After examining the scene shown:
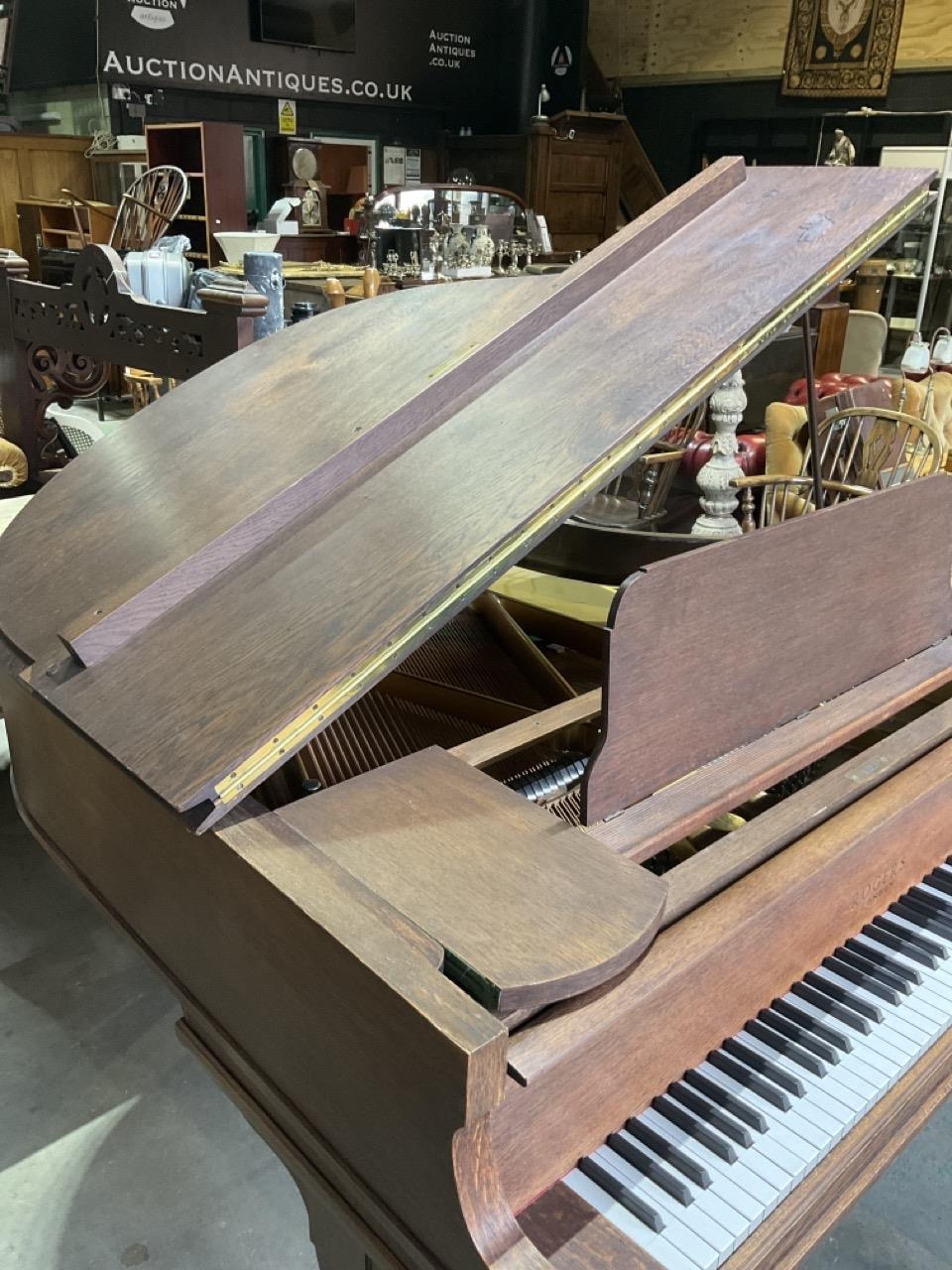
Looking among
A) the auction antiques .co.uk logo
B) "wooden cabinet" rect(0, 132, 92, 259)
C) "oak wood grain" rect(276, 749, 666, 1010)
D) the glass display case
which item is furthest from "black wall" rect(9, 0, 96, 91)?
"oak wood grain" rect(276, 749, 666, 1010)

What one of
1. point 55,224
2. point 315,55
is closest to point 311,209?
point 315,55

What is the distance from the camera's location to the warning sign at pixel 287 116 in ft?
30.0

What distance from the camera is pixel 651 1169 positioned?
93 centimetres

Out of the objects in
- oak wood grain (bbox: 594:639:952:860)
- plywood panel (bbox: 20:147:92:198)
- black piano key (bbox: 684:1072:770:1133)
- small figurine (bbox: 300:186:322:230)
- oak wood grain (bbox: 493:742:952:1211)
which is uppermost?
plywood panel (bbox: 20:147:92:198)

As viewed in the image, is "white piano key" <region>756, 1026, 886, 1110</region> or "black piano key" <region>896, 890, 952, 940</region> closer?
"white piano key" <region>756, 1026, 886, 1110</region>

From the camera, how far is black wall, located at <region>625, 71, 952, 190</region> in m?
8.22

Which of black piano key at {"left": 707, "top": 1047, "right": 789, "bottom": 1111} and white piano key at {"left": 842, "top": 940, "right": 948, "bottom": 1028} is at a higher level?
black piano key at {"left": 707, "top": 1047, "right": 789, "bottom": 1111}

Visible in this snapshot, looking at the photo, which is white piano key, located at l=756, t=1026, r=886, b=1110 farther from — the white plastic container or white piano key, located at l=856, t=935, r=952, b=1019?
the white plastic container

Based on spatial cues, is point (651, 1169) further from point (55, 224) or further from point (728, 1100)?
point (55, 224)

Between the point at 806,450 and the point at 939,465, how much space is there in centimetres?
50

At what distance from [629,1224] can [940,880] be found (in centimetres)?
70

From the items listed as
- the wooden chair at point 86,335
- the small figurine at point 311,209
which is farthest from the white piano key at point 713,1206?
the small figurine at point 311,209

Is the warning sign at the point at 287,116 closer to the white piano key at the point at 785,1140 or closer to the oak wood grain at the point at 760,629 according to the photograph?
the oak wood grain at the point at 760,629

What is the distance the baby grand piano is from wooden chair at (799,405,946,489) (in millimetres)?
2411
